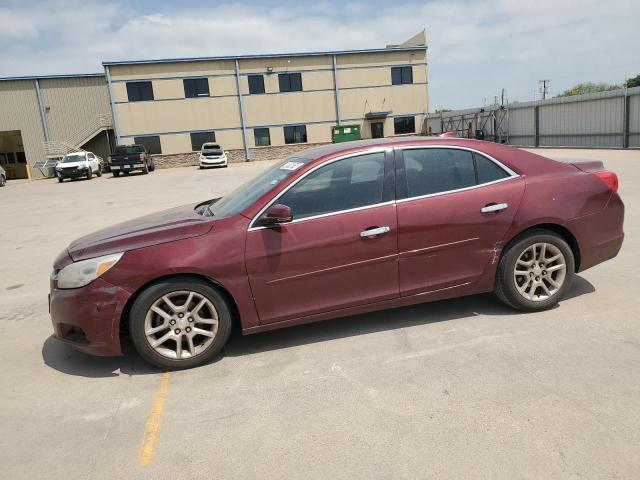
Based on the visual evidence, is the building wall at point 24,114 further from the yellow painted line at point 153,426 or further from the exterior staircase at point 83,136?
the yellow painted line at point 153,426

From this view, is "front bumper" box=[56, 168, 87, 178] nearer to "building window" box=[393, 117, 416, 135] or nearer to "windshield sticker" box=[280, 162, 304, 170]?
"building window" box=[393, 117, 416, 135]

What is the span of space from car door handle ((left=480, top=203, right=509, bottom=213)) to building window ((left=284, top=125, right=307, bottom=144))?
39026 millimetres

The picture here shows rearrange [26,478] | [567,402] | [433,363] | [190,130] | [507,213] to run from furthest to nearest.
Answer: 1. [190,130]
2. [507,213]
3. [433,363]
4. [567,402]
5. [26,478]

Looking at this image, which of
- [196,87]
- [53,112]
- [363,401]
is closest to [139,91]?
[196,87]

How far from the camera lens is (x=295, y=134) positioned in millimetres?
42281

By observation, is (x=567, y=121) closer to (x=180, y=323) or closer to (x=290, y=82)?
(x=290, y=82)

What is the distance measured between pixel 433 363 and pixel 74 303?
2614 millimetres

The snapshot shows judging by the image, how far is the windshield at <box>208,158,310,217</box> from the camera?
4.10 m

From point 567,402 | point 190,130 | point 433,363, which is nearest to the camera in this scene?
point 567,402

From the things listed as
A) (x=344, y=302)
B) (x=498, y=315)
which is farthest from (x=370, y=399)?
(x=498, y=315)

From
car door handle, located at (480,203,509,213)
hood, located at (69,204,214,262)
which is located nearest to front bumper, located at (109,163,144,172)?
hood, located at (69,204,214,262)

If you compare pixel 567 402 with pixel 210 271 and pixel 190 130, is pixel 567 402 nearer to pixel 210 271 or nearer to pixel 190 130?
pixel 210 271

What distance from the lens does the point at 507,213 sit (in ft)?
13.9

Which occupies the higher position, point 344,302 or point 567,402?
point 344,302
